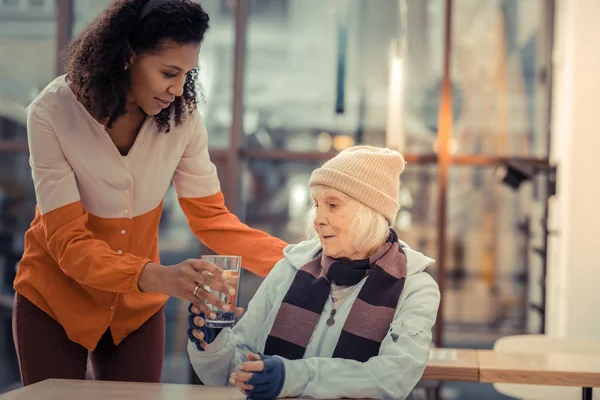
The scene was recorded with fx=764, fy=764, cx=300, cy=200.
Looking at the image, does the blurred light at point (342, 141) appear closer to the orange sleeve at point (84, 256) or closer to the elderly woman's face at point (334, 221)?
the elderly woman's face at point (334, 221)

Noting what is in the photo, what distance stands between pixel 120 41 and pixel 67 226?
1.73 ft

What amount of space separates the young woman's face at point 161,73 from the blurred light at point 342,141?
3175mm

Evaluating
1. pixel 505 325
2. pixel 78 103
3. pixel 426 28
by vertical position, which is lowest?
pixel 505 325

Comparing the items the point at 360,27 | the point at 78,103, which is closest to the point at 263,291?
the point at 78,103

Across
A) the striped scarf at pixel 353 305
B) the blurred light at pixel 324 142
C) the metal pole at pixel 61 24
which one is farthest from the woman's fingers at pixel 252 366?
the metal pole at pixel 61 24

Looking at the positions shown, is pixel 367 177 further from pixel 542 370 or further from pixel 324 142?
pixel 324 142

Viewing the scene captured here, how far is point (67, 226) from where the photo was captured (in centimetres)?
209

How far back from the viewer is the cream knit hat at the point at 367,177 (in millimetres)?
2195

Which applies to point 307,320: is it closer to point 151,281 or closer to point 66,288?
point 151,281

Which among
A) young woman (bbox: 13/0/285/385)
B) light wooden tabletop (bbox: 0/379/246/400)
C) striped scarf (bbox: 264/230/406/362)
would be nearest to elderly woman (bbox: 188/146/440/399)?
striped scarf (bbox: 264/230/406/362)

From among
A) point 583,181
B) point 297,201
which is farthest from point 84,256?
point 583,181

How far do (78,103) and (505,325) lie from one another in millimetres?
3726

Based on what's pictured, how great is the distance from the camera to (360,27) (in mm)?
5277

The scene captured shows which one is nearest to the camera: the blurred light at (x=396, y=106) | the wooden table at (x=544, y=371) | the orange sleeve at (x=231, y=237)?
the orange sleeve at (x=231, y=237)
